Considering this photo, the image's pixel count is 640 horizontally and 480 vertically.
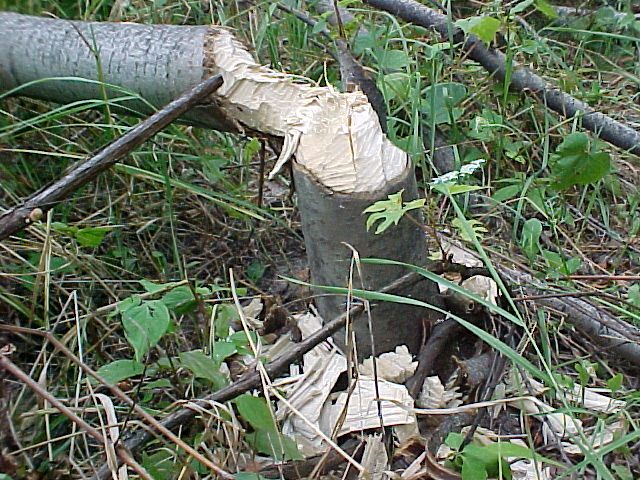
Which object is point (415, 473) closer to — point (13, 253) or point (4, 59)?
point (13, 253)

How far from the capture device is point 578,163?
57.6 inches

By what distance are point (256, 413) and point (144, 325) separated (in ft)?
0.72

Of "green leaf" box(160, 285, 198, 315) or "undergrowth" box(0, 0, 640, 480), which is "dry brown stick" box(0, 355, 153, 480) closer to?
"undergrowth" box(0, 0, 640, 480)

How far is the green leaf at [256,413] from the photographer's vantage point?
1013mm

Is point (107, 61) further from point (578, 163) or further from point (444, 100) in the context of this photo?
point (578, 163)

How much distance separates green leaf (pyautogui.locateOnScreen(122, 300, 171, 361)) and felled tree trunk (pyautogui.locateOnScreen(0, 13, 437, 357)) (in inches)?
12.4

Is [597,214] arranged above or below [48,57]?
below

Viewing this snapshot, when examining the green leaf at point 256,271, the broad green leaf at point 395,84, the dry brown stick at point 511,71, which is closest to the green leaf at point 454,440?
the green leaf at point 256,271

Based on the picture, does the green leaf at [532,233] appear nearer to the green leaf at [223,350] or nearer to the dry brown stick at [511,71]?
the dry brown stick at [511,71]

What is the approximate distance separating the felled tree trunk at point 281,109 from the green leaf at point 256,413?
0.98ft

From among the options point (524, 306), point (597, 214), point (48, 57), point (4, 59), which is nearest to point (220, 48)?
point (48, 57)

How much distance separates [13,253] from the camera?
1.39m

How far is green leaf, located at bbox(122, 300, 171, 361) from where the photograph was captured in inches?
39.7

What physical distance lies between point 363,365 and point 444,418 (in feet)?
0.66
